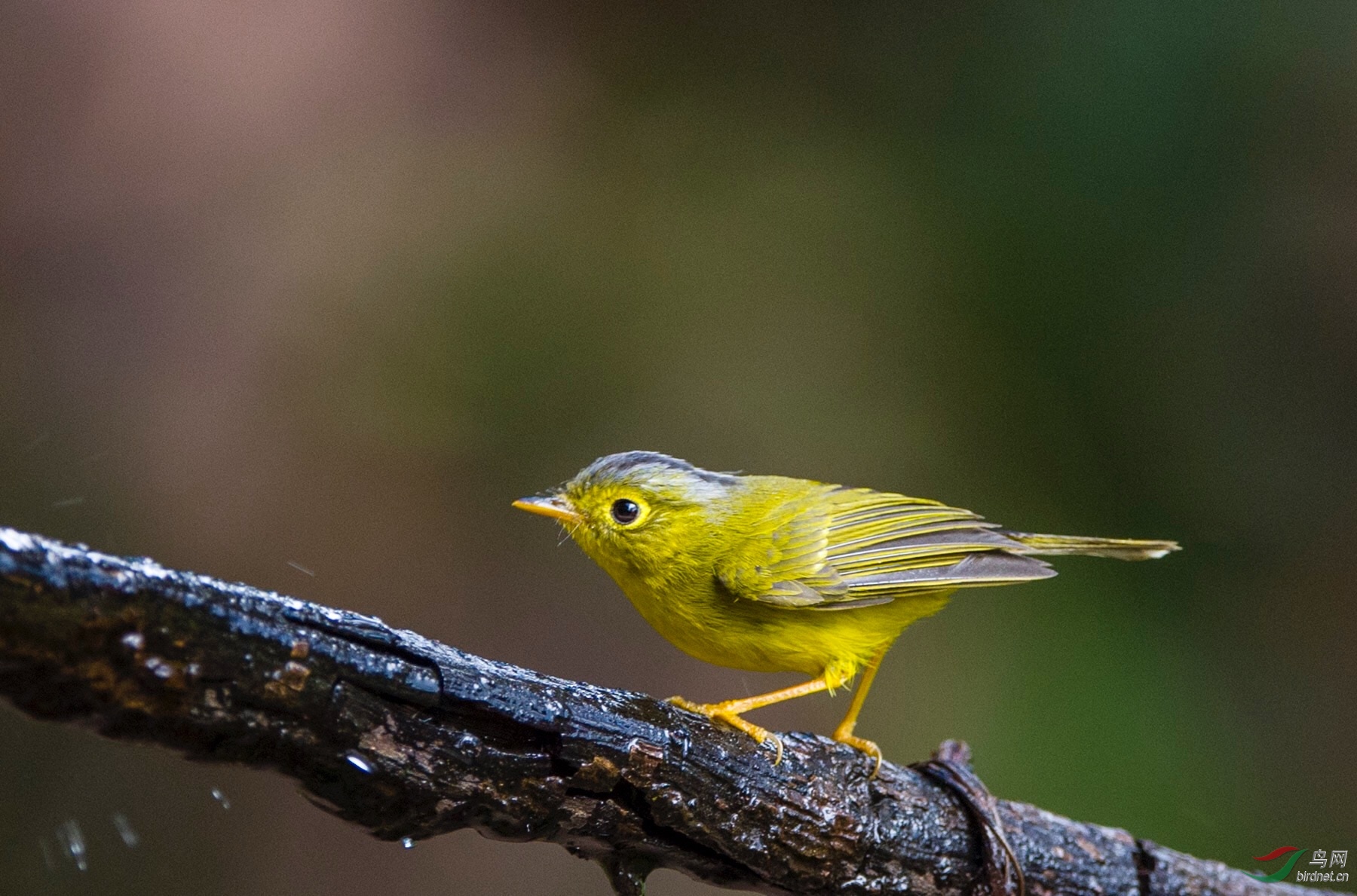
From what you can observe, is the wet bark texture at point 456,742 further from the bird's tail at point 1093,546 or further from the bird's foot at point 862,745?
the bird's tail at point 1093,546

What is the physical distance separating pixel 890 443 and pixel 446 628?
243 cm

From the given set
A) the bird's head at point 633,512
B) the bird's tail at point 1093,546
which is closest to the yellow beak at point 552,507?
the bird's head at point 633,512

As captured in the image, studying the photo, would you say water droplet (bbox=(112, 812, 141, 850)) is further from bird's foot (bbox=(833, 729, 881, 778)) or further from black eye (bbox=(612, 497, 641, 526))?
bird's foot (bbox=(833, 729, 881, 778))

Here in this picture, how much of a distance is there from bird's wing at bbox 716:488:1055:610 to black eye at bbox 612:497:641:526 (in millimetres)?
316

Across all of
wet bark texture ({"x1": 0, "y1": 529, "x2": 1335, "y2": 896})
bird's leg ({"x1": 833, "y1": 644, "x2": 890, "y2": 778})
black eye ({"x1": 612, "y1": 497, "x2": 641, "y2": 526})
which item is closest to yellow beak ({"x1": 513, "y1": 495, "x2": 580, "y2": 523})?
black eye ({"x1": 612, "y1": 497, "x2": 641, "y2": 526})

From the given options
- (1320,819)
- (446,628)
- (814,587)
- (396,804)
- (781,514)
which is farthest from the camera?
(446,628)

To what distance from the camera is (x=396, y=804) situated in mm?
1881

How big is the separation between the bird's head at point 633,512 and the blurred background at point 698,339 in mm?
2061

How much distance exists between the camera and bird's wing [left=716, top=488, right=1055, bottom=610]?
2996mm

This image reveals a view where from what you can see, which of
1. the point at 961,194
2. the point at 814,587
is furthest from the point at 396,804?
the point at 961,194

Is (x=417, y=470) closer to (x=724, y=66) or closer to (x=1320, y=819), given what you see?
(x=724, y=66)

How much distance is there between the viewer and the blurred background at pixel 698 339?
463 cm

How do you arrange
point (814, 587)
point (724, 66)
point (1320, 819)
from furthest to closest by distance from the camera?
point (724, 66), point (1320, 819), point (814, 587)

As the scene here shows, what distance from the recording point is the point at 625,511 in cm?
313
